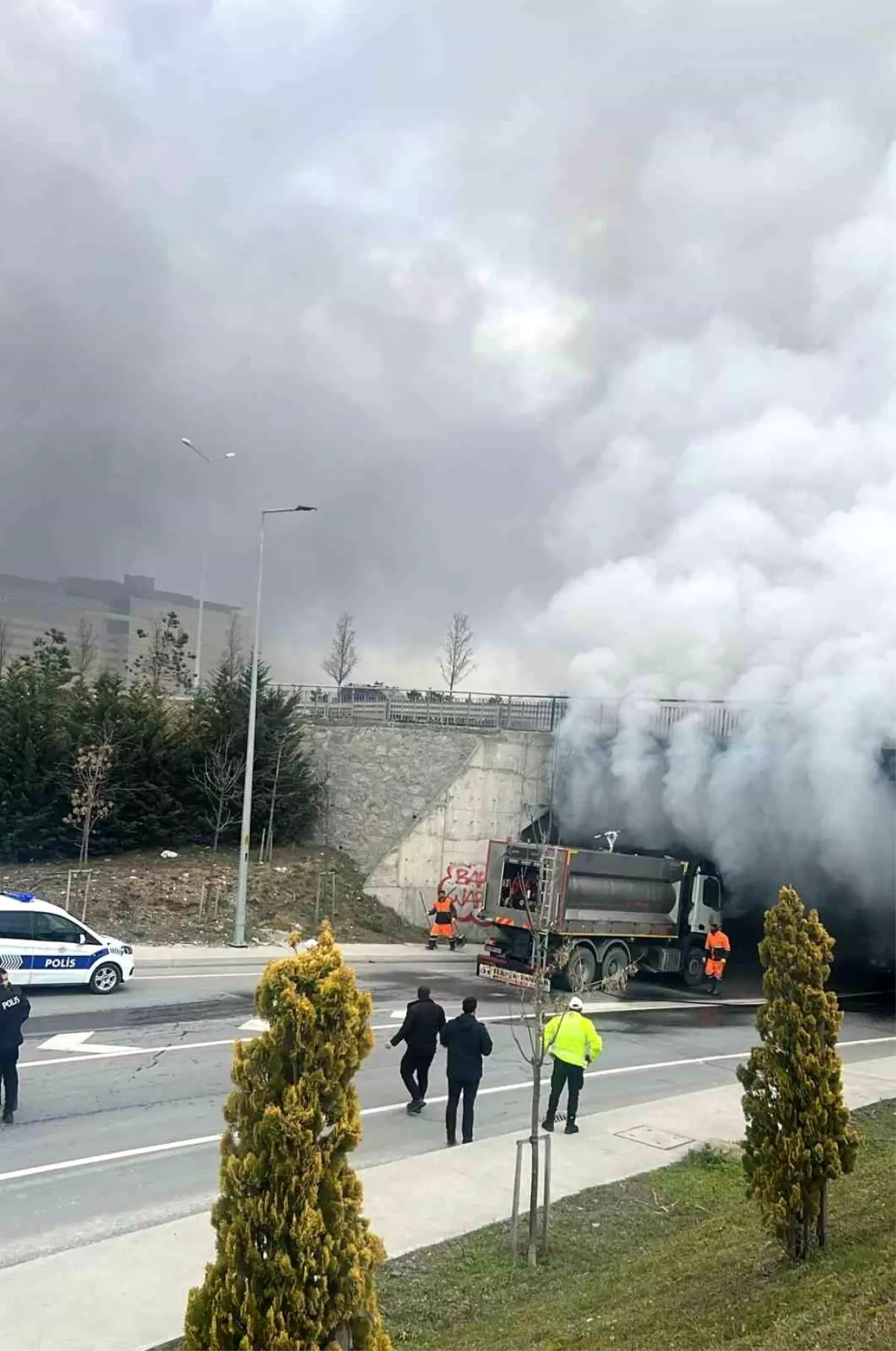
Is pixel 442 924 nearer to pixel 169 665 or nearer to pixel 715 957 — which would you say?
pixel 715 957

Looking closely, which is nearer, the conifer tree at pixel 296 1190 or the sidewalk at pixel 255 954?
the conifer tree at pixel 296 1190

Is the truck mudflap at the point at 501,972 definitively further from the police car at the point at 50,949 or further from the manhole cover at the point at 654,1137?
the manhole cover at the point at 654,1137

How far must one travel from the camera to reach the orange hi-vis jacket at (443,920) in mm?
26281

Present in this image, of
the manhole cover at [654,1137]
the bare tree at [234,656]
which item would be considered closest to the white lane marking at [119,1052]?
the manhole cover at [654,1137]

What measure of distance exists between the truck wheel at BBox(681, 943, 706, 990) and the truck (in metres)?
0.02

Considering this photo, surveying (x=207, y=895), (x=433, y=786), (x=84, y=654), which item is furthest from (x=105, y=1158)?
(x=84, y=654)

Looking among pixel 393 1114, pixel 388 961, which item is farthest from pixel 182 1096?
pixel 388 961

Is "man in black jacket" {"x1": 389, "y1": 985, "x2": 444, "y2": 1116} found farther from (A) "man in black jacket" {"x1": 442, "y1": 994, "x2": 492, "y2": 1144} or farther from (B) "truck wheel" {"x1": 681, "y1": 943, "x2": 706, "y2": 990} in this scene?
(B) "truck wheel" {"x1": 681, "y1": 943, "x2": 706, "y2": 990}

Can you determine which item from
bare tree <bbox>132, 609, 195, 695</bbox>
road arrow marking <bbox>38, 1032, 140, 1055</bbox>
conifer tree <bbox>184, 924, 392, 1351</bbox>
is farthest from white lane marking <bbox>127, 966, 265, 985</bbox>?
bare tree <bbox>132, 609, 195, 695</bbox>

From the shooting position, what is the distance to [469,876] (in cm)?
2891

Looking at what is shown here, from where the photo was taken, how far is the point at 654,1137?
10219 millimetres

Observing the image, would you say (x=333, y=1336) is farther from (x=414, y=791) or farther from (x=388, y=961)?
(x=414, y=791)

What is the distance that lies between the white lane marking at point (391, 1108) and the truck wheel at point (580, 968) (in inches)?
184

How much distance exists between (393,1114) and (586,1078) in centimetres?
312
